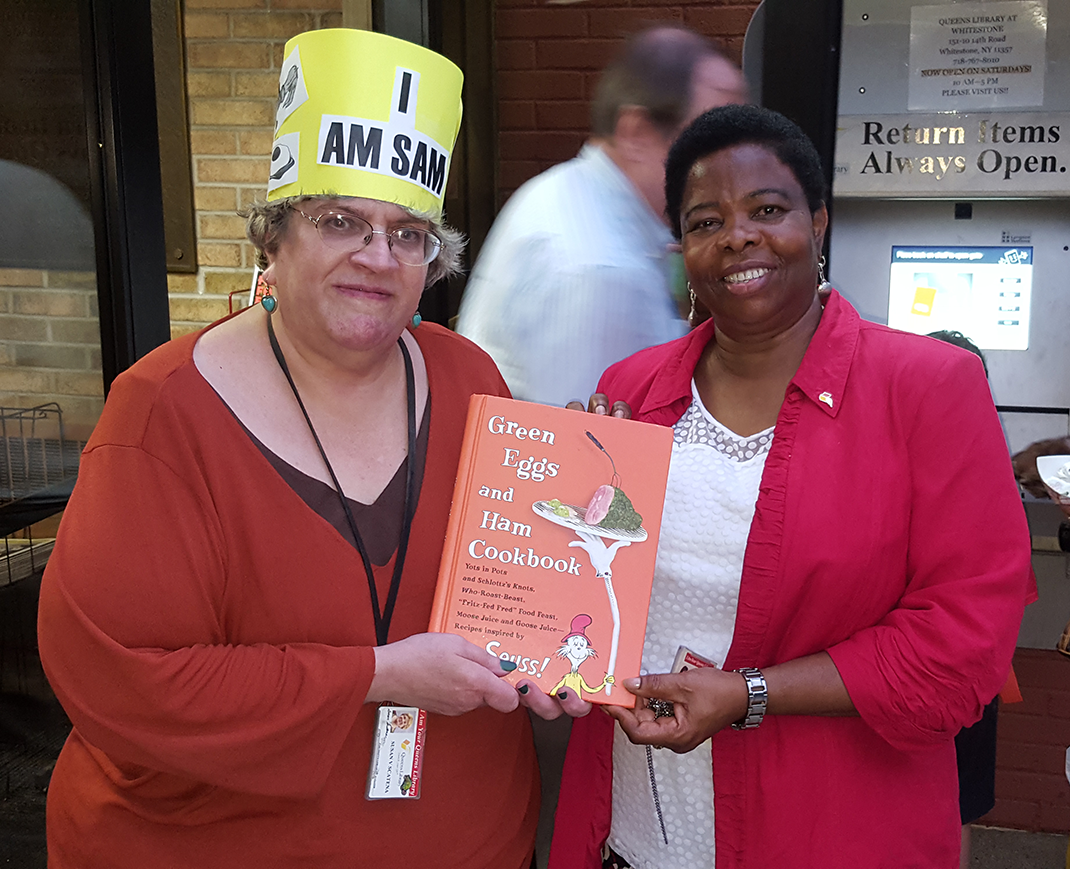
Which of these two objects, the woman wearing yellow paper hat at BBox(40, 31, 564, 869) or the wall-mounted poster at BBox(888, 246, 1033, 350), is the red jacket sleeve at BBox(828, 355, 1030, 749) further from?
the wall-mounted poster at BBox(888, 246, 1033, 350)

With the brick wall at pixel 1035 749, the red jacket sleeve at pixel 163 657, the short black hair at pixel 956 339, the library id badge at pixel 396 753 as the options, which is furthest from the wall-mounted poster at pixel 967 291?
the red jacket sleeve at pixel 163 657

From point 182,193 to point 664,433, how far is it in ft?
8.47

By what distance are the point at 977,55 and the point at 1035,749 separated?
2.03 metres

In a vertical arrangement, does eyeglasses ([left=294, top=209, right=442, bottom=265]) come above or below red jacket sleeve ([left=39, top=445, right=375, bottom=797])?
above

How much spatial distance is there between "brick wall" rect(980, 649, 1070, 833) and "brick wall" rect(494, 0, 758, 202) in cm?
230

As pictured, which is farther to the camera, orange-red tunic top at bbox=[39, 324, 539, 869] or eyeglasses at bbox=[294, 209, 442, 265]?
eyeglasses at bbox=[294, 209, 442, 265]

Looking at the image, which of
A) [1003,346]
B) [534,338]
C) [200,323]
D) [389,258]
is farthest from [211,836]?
[200,323]

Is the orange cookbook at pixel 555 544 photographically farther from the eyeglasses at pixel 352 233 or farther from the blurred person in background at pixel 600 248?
the blurred person in background at pixel 600 248

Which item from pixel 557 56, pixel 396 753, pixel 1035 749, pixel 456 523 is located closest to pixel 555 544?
pixel 456 523

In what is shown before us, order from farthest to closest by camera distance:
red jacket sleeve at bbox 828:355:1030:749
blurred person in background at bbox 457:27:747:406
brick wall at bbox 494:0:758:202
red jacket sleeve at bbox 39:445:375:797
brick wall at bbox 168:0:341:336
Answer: brick wall at bbox 494:0:758:202 → brick wall at bbox 168:0:341:336 → blurred person in background at bbox 457:27:747:406 → red jacket sleeve at bbox 828:355:1030:749 → red jacket sleeve at bbox 39:445:375:797

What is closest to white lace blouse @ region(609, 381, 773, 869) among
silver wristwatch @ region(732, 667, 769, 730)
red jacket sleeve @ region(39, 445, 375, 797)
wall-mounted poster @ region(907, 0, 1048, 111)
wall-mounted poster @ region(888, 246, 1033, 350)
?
silver wristwatch @ region(732, 667, 769, 730)

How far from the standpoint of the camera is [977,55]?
7.72ft

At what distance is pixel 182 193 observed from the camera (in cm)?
338

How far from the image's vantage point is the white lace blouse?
4.69 feet
